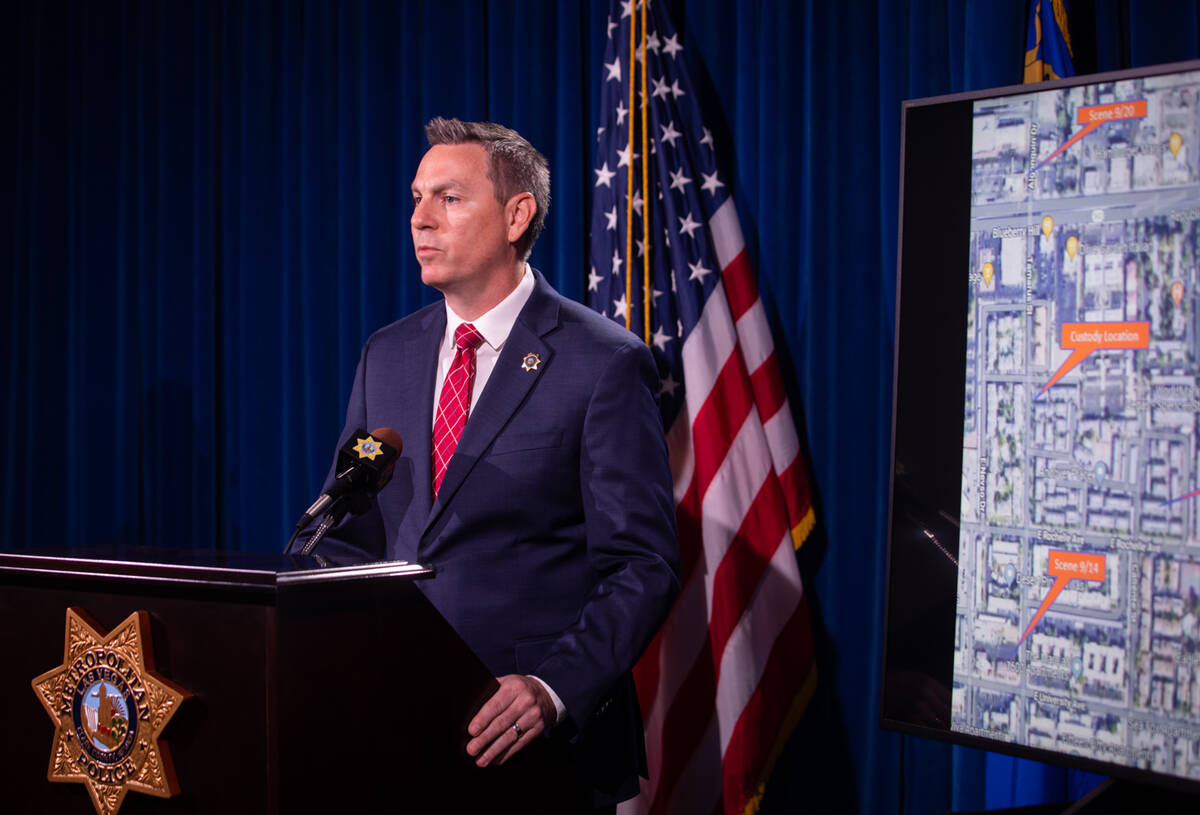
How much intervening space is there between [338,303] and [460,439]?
2017mm

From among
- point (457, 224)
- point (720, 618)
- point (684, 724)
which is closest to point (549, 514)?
point (457, 224)

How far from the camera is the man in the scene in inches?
64.6

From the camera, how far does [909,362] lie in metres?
1.45

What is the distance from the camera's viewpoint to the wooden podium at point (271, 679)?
A: 1.03 m

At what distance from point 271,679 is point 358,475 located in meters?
0.39

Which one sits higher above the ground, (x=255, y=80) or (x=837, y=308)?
(x=255, y=80)

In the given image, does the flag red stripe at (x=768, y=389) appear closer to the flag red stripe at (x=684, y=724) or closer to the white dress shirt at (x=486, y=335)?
the flag red stripe at (x=684, y=724)

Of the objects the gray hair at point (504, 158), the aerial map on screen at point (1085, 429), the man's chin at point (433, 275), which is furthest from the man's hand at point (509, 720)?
the gray hair at point (504, 158)

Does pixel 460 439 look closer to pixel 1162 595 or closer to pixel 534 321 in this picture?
pixel 534 321

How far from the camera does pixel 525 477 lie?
1703mm

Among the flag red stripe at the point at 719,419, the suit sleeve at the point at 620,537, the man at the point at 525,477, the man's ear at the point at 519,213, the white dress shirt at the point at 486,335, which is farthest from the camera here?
the flag red stripe at the point at 719,419

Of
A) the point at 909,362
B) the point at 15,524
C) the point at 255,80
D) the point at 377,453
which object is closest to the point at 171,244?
the point at 255,80

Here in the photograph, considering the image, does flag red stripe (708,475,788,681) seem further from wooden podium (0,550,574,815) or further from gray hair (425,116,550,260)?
wooden podium (0,550,574,815)

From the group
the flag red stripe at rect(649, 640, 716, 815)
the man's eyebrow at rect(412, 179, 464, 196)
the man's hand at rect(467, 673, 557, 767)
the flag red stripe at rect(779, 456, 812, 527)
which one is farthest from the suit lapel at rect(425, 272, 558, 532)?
the flag red stripe at rect(649, 640, 716, 815)
